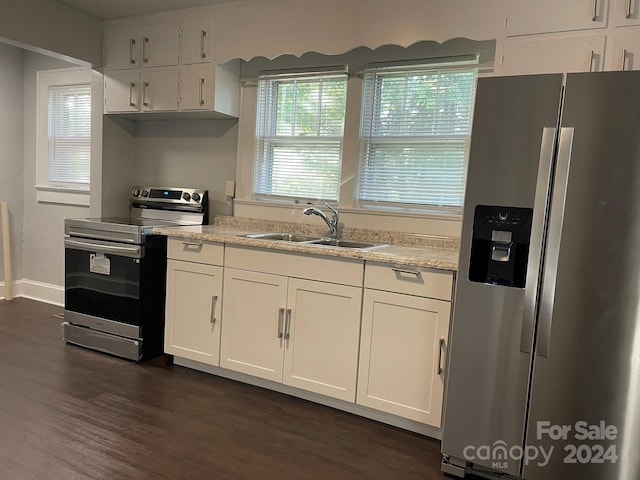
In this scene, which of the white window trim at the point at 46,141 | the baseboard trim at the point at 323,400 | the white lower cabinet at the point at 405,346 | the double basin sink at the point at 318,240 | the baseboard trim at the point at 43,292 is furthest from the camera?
the baseboard trim at the point at 43,292

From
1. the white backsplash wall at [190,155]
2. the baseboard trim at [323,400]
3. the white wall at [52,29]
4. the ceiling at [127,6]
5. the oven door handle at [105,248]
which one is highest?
the ceiling at [127,6]

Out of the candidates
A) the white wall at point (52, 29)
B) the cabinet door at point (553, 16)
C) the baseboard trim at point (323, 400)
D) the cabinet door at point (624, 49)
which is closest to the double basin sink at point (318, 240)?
the baseboard trim at point (323, 400)

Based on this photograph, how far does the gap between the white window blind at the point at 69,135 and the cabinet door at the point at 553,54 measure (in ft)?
11.9

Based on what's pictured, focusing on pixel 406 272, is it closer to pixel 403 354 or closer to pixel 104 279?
pixel 403 354

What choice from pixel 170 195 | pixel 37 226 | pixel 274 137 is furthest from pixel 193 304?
pixel 37 226

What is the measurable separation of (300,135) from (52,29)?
1.94 metres

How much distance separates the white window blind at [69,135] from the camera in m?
4.34

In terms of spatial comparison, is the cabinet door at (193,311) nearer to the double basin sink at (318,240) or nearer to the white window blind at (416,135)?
the double basin sink at (318,240)

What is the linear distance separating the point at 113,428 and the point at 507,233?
202 centimetres

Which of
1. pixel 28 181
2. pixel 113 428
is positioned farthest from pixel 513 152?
pixel 28 181

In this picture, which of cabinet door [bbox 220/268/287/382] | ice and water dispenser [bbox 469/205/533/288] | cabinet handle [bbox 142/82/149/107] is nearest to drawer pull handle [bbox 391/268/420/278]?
ice and water dispenser [bbox 469/205/533/288]

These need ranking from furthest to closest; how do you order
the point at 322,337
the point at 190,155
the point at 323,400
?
the point at 190,155, the point at 323,400, the point at 322,337

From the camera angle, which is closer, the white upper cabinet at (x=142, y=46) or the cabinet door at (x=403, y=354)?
the cabinet door at (x=403, y=354)

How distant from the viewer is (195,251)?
296cm
